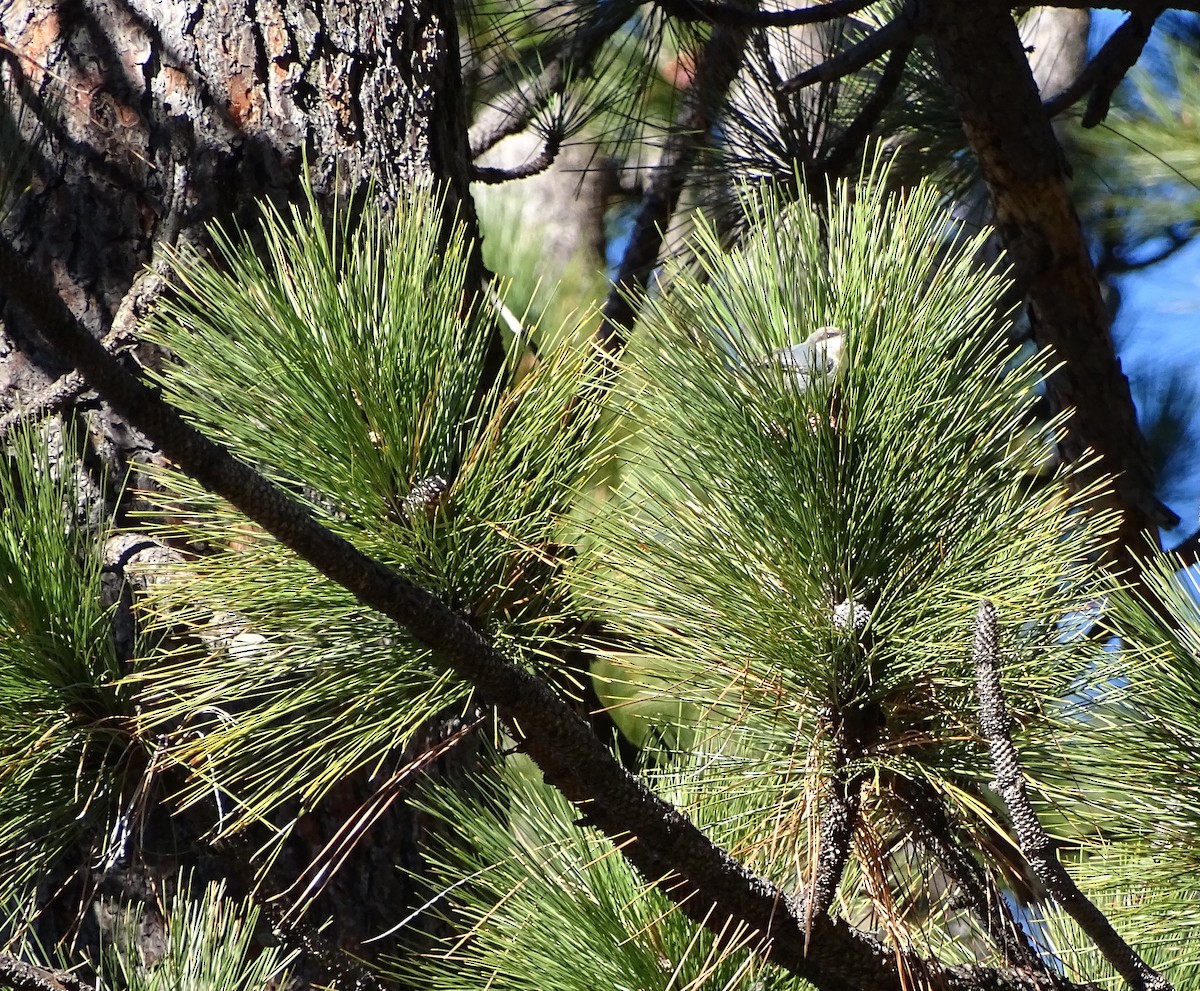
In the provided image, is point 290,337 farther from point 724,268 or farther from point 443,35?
point 443,35

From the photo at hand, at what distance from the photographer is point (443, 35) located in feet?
4.17

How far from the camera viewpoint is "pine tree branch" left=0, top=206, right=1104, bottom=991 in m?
0.51

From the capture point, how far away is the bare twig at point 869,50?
4.51 feet

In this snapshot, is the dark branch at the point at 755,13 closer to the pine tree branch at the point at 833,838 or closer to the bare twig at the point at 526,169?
Answer: the bare twig at the point at 526,169

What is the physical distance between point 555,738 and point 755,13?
111 cm

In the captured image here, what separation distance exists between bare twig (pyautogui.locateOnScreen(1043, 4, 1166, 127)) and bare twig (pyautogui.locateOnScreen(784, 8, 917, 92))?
0.29 m

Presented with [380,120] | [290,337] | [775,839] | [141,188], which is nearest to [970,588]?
[775,839]

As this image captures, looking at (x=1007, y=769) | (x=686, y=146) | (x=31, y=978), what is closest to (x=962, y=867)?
(x=1007, y=769)

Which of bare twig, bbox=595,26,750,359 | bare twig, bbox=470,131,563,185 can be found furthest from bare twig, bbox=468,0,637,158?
bare twig, bbox=595,26,750,359

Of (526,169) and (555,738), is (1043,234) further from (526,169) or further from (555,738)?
(555,738)

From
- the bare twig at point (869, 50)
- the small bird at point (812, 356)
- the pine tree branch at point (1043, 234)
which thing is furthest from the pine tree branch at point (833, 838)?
the bare twig at point (869, 50)

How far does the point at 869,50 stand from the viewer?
144 cm

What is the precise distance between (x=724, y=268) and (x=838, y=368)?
0.29 ft

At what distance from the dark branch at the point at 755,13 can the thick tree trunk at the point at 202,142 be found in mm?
439
